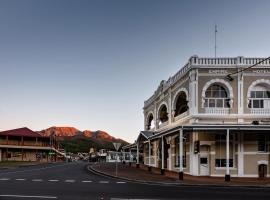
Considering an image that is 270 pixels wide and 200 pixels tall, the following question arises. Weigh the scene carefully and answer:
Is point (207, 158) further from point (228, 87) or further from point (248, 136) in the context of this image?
point (228, 87)

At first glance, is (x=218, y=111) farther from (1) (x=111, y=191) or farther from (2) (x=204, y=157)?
(1) (x=111, y=191)

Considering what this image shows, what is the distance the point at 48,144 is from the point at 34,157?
174 inches

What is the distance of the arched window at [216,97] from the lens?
34.1 m

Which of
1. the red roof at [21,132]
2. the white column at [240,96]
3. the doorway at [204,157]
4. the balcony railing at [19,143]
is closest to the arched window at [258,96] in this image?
the white column at [240,96]

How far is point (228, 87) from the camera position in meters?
33.4

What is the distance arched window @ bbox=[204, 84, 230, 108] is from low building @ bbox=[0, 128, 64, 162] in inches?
1991

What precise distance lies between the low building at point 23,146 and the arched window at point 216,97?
5056 centimetres

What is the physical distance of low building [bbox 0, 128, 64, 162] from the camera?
7838 cm

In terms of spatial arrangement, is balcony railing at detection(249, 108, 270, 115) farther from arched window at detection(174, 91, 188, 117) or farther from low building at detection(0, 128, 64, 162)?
low building at detection(0, 128, 64, 162)

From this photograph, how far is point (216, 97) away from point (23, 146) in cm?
5306

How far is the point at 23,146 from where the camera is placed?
260 ft

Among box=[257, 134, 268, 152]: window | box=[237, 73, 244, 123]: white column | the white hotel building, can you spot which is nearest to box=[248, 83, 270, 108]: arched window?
the white hotel building

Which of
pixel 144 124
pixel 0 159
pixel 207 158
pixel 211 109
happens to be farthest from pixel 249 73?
pixel 0 159

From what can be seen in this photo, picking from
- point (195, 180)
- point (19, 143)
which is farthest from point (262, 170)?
point (19, 143)
